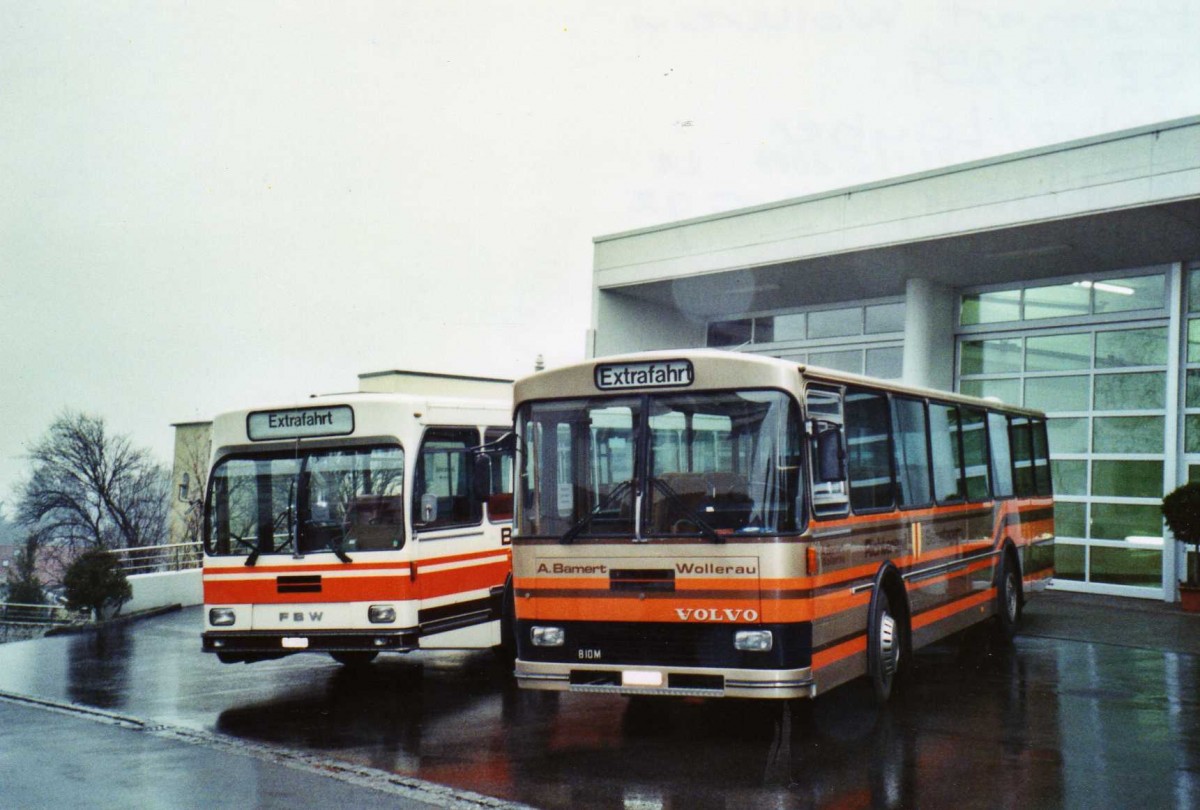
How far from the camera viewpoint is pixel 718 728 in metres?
9.41

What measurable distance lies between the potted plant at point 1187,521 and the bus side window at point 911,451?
7.29m

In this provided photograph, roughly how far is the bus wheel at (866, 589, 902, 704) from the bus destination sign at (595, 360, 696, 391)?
264 cm

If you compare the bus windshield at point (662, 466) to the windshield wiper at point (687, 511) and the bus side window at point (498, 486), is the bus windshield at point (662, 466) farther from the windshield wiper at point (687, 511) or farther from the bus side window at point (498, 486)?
the bus side window at point (498, 486)

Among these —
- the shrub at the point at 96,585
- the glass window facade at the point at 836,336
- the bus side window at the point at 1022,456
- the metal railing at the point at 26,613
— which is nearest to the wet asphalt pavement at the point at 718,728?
the bus side window at the point at 1022,456

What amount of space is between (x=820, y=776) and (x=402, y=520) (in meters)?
4.87

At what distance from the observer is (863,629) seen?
962 centimetres

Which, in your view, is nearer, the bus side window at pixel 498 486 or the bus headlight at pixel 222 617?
the bus headlight at pixel 222 617

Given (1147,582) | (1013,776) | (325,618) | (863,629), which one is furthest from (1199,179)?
(325,618)

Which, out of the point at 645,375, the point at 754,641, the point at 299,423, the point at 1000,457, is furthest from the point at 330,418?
the point at 1000,457

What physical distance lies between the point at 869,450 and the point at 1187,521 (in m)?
9.12

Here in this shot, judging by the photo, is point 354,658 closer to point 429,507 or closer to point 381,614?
point 381,614

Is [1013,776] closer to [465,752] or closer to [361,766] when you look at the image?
[465,752]

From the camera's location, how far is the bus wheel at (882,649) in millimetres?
9734

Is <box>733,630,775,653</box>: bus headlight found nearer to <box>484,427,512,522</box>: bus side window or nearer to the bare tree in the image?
<box>484,427,512,522</box>: bus side window
